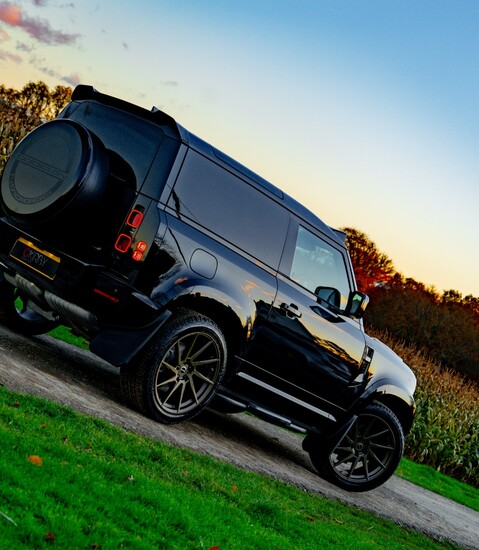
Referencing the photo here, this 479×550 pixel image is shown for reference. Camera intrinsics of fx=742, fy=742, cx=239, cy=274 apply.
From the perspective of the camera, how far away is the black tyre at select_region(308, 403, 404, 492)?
7730 millimetres

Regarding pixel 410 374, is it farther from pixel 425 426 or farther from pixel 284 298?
pixel 425 426

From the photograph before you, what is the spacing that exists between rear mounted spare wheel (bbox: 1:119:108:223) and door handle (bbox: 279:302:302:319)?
1942 millimetres

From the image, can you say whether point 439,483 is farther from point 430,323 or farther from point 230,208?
point 430,323

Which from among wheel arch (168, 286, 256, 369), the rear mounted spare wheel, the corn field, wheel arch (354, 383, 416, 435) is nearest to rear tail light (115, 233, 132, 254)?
the rear mounted spare wheel

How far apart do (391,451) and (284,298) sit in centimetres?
236

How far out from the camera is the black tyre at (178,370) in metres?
5.90

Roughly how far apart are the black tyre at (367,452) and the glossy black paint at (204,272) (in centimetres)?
35

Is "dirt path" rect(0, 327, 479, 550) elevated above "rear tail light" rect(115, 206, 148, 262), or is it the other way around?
"rear tail light" rect(115, 206, 148, 262)

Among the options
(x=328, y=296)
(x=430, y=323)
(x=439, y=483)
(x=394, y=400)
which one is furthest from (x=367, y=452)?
(x=430, y=323)

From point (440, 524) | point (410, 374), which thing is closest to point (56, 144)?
point (410, 374)

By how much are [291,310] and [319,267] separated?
0.73 metres

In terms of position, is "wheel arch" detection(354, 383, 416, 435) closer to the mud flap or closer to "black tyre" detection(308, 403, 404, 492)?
"black tyre" detection(308, 403, 404, 492)

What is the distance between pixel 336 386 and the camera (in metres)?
7.29

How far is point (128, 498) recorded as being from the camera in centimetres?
386
